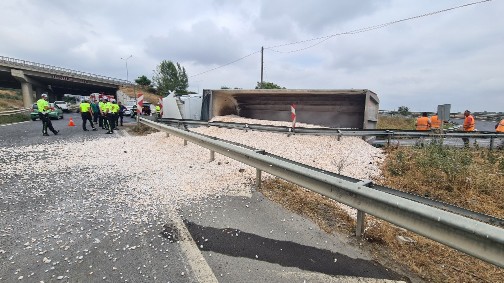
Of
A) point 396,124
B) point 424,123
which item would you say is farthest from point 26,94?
point 424,123

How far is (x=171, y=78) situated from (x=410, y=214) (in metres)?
76.7

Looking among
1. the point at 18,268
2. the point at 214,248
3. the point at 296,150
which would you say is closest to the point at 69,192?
the point at 18,268

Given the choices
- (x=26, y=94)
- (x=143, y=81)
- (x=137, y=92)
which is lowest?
(x=26, y=94)

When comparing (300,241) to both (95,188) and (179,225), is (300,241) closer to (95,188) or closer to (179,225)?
(179,225)

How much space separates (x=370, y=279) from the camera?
2395 mm

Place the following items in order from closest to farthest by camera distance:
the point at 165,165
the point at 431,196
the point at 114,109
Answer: the point at 431,196
the point at 165,165
the point at 114,109

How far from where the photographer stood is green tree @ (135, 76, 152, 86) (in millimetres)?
84875

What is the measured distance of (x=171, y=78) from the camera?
7356 cm

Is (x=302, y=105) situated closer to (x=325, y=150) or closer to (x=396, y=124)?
(x=325, y=150)

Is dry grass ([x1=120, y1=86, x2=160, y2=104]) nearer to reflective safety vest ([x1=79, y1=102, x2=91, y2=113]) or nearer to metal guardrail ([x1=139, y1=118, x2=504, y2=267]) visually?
reflective safety vest ([x1=79, y1=102, x2=91, y2=113])

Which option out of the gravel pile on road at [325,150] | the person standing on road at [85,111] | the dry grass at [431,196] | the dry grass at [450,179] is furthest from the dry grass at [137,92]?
the dry grass at [431,196]

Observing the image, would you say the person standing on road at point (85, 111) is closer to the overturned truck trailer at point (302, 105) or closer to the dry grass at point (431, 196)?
the overturned truck trailer at point (302, 105)

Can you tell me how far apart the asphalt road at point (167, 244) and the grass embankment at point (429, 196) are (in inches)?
11.8

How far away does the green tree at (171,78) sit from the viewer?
73250mm
